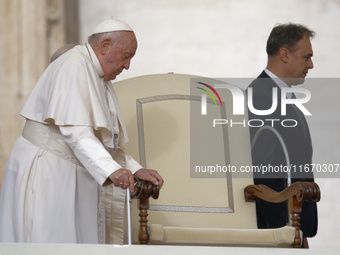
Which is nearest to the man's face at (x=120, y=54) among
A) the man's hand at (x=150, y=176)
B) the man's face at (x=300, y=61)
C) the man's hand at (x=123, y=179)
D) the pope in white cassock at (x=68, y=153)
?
the pope in white cassock at (x=68, y=153)

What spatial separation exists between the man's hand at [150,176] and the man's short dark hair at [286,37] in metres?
1.76

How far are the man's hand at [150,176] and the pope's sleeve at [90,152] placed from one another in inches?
15.3

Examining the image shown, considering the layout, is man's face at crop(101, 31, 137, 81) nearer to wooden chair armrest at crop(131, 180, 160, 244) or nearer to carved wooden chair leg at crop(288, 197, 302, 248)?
wooden chair armrest at crop(131, 180, 160, 244)

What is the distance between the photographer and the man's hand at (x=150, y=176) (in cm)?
398

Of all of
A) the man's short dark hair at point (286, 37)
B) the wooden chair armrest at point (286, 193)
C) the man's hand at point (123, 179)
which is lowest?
the wooden chair armrest at point (286, 193)

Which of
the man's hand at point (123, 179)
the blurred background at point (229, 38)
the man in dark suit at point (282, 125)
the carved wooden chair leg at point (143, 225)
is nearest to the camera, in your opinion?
the man's hand at point (123, 179)

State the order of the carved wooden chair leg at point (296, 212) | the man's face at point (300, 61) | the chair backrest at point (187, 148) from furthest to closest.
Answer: the man's face at point (300, 61)
the chair backrest at point (187, 148)
the carved wooden chair leg at point (296, 212)

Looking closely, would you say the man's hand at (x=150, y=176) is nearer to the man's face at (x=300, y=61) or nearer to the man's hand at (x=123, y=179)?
the man's hand at (x=123, y=179)

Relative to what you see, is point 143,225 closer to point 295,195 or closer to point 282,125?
point 295,195

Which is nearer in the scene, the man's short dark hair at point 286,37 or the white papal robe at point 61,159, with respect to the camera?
the white papal robe at point 61,159

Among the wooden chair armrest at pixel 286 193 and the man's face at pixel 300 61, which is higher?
the man's face at pixel 300 61

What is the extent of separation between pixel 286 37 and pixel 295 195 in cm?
150

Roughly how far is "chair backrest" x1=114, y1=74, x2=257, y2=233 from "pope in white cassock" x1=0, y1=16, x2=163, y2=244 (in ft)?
1.99

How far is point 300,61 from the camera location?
17.7 feet
